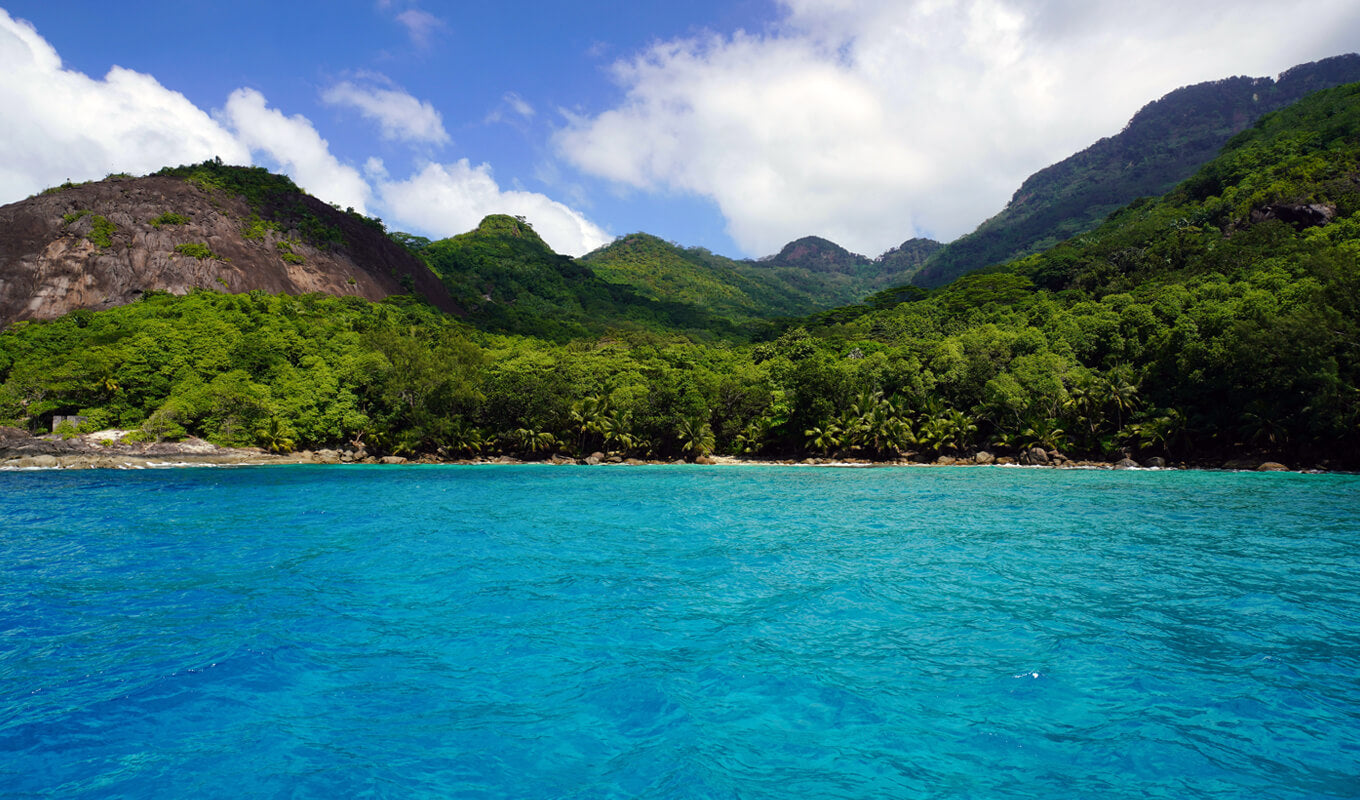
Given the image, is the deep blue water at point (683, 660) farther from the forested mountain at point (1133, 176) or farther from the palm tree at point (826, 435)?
the forested mountain at point (1133, 176)

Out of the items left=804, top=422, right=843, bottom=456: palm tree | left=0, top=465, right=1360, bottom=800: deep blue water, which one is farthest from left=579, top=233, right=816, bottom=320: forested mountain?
left=0, top=465, right=1360, bottom=800: deep blue water

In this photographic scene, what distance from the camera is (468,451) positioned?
58.2m

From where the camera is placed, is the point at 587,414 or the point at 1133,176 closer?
the point at 587,414

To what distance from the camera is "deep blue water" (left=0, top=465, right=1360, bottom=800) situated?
6414mm

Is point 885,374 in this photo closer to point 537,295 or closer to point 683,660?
point 683,660

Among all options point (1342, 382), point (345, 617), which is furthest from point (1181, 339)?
point (345, 617)

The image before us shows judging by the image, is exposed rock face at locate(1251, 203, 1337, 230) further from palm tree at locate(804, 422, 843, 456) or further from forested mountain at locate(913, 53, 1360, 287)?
forested mountain at locate(913, 53, 1360, 287)

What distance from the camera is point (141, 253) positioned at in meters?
75.1

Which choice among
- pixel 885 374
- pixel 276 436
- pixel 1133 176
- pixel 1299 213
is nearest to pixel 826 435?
pixel 885 374

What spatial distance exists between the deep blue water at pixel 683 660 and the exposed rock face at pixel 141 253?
71708mm

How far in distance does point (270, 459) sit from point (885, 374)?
2305 inches

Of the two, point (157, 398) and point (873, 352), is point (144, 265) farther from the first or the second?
point (873, 352)

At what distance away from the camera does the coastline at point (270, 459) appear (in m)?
43.8

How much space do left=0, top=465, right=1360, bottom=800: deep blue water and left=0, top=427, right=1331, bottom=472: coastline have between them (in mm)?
28930
